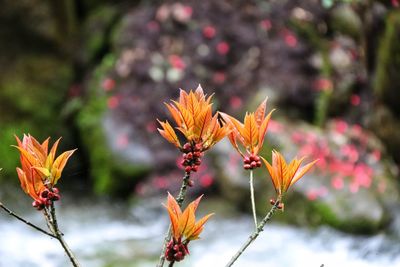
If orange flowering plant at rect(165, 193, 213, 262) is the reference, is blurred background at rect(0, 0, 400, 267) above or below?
above

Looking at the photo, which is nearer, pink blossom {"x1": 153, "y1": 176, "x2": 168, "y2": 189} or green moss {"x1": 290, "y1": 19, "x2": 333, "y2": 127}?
pink blossom {"x1": 153, "y1": 176, "x2": 168, "y2": 189}

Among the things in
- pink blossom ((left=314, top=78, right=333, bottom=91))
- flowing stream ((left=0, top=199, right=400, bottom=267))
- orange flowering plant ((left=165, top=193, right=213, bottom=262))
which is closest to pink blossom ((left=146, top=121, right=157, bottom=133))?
flowing stream ((left=0, top=199, right=400, bottom=267))

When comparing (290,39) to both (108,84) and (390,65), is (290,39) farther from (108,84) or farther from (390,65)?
(390,65)

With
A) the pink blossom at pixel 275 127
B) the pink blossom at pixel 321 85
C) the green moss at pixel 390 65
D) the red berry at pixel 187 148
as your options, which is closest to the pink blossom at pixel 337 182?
the pink blossom at pixel 275 127

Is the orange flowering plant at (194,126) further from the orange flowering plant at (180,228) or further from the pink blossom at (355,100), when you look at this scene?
the pink blossom at (355,100)

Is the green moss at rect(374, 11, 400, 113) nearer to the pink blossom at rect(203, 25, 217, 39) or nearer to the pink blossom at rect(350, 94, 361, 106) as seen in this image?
the pink blossom at rect(350, 94, 361, 106)

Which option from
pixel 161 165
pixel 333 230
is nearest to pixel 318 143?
pixel 333 230
